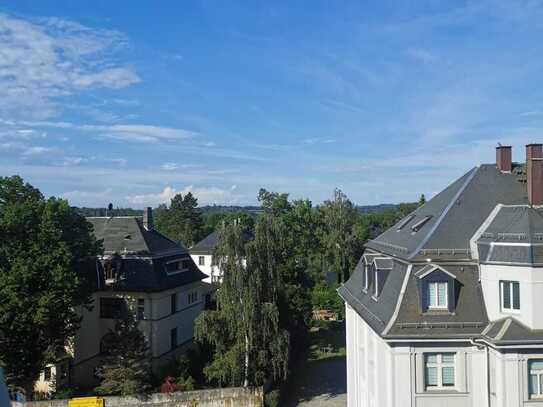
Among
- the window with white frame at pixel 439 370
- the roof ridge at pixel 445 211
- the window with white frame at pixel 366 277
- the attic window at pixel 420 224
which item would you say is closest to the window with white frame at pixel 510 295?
the window with white frame at pixel 439 370

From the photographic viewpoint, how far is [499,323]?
16.5 meters

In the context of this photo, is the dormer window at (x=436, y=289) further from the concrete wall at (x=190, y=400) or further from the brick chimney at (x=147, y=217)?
the brick chimney at (x=147, y=217)

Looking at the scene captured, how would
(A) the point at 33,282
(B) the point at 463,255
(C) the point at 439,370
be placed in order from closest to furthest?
1. (C) the point at 439,370
2. (B) the point at 463,255
3. (A) the point at 33,282

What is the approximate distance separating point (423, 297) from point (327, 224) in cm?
5237

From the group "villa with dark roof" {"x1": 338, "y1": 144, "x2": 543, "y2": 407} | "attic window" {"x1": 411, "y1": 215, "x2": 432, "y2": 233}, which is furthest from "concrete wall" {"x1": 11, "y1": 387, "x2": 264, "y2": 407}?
"attic window" {"x1": 411, "y1": 215, "x2": 432, "y2": 233}

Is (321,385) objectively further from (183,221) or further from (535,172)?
(183,221)

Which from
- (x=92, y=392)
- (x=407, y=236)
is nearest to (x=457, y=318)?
(x=407, y=236)

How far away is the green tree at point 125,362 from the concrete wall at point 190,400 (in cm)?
58

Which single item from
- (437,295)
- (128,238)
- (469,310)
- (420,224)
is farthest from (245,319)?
(469,310)

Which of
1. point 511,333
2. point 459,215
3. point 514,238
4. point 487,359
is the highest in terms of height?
point 459,215

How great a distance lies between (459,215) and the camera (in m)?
19.3

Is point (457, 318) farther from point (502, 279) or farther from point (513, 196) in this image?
point (513, 196)

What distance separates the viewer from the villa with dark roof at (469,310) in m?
16.1

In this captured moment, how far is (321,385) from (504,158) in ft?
65.3
